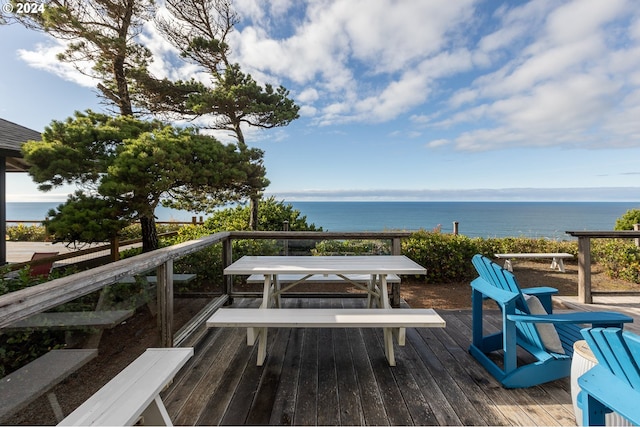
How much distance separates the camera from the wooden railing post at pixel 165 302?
2062 millimetres

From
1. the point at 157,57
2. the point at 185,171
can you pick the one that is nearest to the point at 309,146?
the point at 157,57

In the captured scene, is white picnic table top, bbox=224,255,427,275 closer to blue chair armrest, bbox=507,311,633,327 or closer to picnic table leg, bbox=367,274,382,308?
picnic table leg, bbox=367,274,382,308

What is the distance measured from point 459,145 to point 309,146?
13069 mm

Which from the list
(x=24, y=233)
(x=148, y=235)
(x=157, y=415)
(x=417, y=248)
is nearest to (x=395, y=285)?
(x=417, y=248)

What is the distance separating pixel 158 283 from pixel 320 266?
52.9 inches

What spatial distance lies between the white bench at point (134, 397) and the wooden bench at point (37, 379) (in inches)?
8.0

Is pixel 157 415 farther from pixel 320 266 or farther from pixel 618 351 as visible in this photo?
pixel 618 351

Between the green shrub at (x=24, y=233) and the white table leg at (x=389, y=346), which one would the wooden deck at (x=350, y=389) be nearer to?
the white table leg at (x=389, y=346)

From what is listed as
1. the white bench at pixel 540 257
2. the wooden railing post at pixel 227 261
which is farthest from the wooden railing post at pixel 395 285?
the white bench at pixel 540 257

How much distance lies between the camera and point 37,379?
1146mm

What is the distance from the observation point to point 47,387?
1.18m

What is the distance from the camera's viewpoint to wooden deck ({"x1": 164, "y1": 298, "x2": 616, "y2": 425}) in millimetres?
1583

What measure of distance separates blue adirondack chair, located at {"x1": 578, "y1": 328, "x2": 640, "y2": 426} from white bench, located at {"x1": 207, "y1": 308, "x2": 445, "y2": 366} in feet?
2.54

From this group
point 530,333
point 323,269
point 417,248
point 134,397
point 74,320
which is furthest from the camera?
point 417,248
